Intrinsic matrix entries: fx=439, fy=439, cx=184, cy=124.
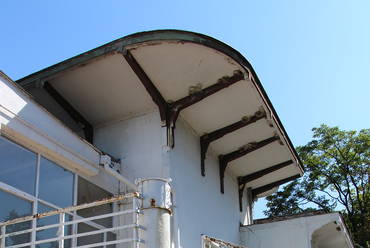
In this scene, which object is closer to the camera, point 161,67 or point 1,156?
point 1,156

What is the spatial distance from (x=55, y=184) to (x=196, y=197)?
3780 mm

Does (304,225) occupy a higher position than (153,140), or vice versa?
(153,140)

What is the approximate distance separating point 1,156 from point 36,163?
0.83 meters

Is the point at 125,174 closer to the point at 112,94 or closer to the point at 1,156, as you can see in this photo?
the point at 112,94

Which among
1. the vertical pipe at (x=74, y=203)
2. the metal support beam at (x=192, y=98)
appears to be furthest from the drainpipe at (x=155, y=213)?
the metal support beam at (x=192, y=98)

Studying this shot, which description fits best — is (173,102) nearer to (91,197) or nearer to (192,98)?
(192,98)

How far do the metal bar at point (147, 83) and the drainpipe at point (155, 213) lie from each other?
4345 millimetres

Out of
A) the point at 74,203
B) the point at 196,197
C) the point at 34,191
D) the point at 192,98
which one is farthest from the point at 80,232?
the point at 192,98

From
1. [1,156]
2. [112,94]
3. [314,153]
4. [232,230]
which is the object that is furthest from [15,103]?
[314,153]

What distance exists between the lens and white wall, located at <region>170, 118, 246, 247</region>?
10172mm

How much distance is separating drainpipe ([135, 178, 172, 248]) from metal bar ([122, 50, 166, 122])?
171 inches

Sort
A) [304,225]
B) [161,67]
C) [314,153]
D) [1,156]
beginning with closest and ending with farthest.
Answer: [1,156]
[161,67]
[304,225]
[314,153]

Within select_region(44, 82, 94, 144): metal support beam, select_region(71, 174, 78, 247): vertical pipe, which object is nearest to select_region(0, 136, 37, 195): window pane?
select_region(71, 174, 78, 247): vertical pipe

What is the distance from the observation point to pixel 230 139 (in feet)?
42.0
